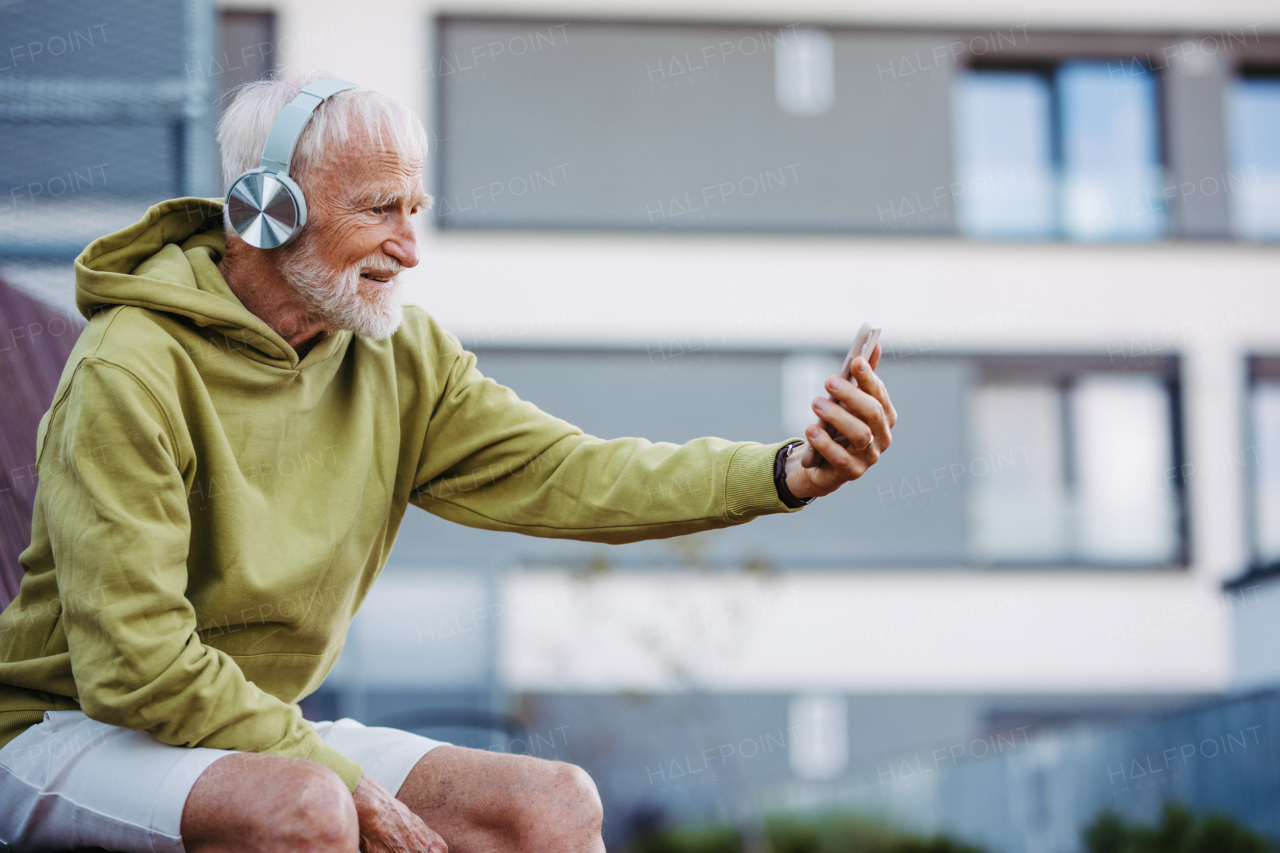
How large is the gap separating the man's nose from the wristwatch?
2.12 ft

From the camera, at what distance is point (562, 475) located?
213 cm

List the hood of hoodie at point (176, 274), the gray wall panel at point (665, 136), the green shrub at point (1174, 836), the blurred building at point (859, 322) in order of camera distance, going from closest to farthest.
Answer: the hood of hoodie at point (176, 274) < the green shrub at point (1174, 836) < the blurred building at point (859, 322) < the gray wall panel at point (665, 136)

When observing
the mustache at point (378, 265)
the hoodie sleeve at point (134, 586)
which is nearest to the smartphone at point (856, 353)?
the mustache at point (378, 265)

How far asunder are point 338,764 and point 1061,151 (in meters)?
11.3

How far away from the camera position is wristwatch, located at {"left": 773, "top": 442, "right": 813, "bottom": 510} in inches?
75.2

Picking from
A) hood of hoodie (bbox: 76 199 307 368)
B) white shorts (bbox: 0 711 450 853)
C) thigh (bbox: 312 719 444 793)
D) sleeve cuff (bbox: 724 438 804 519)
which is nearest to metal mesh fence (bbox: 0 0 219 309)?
hood of hoodie (bbox: 76 199 307 368)

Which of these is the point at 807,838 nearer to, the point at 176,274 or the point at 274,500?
the point at 274,500

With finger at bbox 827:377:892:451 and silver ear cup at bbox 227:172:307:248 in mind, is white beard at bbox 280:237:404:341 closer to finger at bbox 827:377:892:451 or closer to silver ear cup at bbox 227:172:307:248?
silver ear cup at bbox 227:172:307:248

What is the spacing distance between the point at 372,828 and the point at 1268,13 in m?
12.6

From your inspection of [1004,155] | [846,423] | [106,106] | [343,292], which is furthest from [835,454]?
[1004,155]

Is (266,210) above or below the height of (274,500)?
above

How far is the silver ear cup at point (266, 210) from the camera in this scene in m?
1.85

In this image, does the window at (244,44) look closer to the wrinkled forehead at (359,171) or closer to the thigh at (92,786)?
the wrinkled forehead at (359,171)

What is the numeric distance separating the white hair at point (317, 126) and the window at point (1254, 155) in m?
11.2
